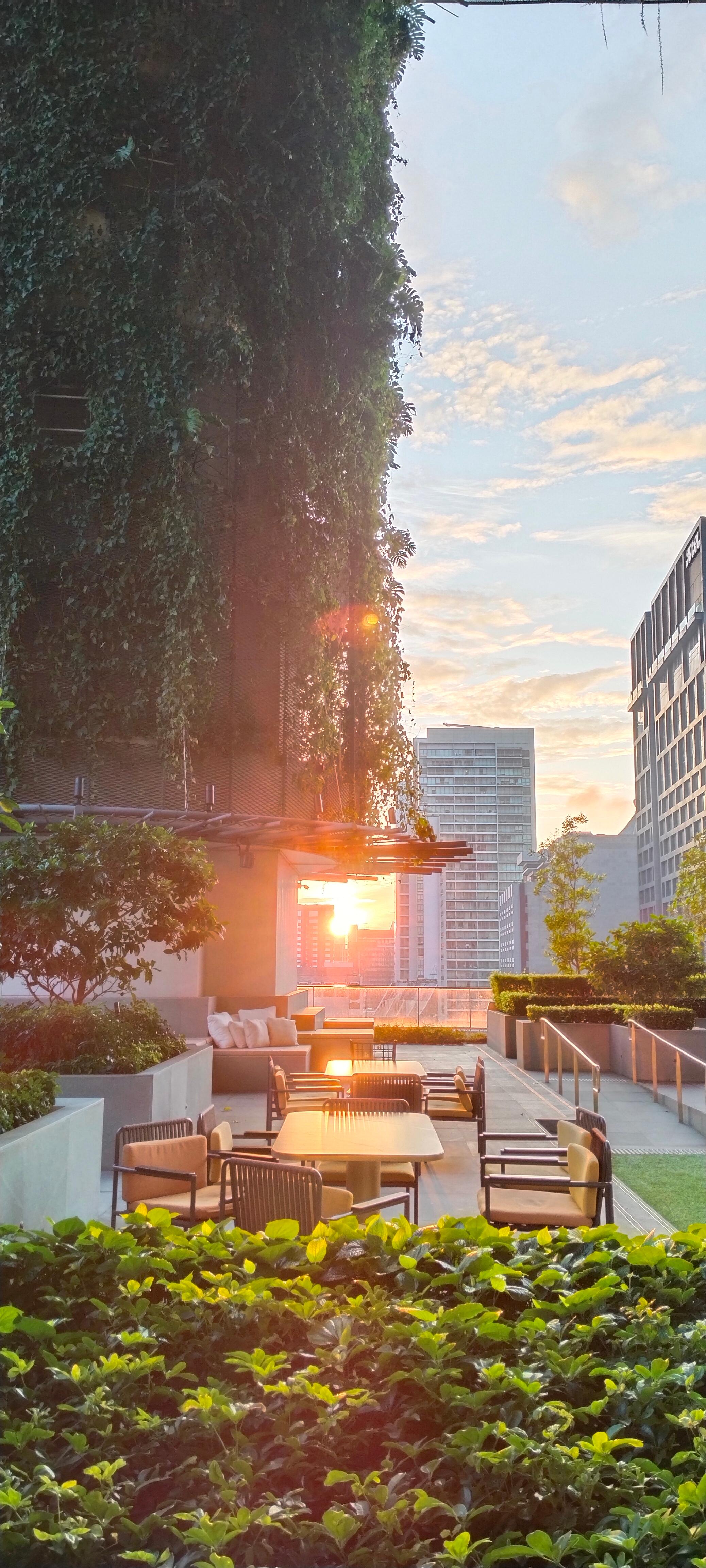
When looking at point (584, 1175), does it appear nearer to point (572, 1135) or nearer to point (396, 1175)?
point (572, 1135)

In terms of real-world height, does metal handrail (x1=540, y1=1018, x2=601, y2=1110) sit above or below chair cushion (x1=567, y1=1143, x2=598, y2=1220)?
below

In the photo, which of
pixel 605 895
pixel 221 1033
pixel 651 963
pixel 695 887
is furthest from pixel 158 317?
pixel 605 895

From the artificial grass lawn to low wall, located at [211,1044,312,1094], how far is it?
5.45 metres

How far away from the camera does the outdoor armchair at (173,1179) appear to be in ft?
18.2

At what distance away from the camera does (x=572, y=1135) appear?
643 cm

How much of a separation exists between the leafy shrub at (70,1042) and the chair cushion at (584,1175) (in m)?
4.20

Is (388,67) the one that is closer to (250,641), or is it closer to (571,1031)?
(250,641)

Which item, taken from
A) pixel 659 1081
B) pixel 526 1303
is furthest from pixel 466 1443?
pixel 659 1081

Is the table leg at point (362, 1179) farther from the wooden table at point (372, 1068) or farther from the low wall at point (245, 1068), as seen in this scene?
the low wall at point (245, 1068)

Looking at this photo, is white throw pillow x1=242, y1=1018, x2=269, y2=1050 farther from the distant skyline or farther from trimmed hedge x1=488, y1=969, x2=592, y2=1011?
the distant skyline

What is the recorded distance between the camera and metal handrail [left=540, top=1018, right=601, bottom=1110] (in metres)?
10.6

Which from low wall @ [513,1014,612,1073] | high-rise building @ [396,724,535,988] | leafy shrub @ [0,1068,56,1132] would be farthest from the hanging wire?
high-rise building @ [396,724,535,988]

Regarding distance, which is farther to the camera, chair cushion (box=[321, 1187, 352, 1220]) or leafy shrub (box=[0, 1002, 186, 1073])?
leafy shrub (box=[0, 1002, 186, 1073])

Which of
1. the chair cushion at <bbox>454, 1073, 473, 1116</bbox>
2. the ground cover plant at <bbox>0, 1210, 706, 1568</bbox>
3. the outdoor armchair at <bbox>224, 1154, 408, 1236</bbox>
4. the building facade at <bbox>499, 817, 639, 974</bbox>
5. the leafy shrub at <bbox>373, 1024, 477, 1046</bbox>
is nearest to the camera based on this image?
the ground cover plant at <bbox>0, 1210, 706, 1568</bbox>
